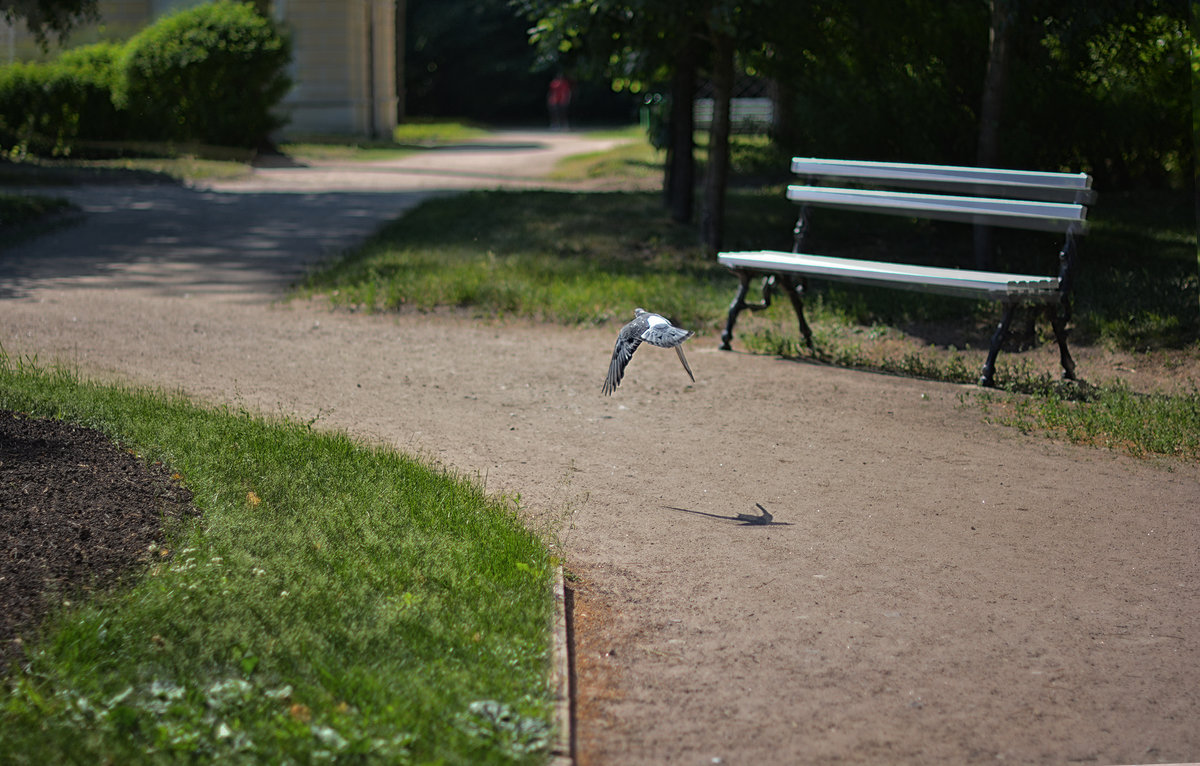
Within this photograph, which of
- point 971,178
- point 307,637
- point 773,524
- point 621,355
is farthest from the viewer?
point 971,178

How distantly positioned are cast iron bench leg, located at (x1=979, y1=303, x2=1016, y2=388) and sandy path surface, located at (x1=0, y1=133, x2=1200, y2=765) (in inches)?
11.5

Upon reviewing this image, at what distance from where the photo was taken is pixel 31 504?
4.03 meters

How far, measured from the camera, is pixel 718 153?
1086cm

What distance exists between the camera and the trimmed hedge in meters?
20.4

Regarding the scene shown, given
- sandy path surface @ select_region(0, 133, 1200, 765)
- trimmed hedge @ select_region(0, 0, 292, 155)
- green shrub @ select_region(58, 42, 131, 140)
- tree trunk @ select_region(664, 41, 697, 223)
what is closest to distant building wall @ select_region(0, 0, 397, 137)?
trimmed hedge @ select_region(0, 0, 292, 155)

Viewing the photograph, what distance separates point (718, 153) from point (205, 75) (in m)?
14.0

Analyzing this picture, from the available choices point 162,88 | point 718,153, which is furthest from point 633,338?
point 162,88

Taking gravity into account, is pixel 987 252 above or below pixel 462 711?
above

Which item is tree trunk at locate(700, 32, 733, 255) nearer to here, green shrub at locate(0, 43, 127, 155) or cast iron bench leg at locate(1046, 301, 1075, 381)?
cast iron bench leg at locate(1046, 301, 1075, 381)

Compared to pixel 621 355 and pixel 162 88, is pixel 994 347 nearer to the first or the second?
pixel 621 355

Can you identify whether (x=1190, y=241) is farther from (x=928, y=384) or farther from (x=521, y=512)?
(x=521, y=512)

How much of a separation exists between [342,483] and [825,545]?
1.92 meters

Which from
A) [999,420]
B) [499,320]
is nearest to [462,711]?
[999,420]

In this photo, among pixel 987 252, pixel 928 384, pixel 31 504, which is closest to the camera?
pixel 31 504
